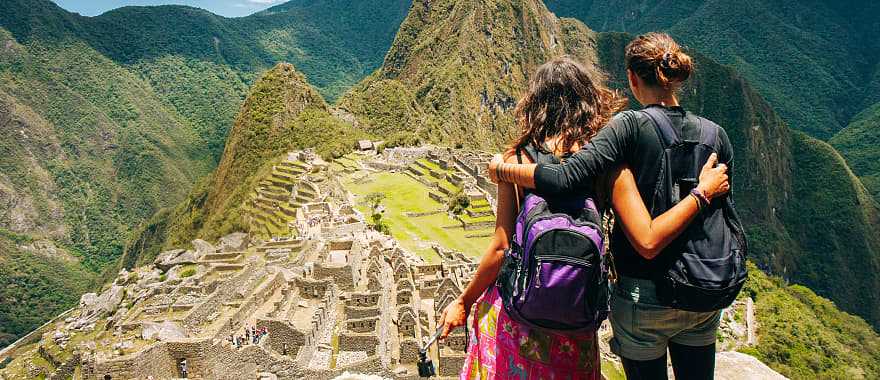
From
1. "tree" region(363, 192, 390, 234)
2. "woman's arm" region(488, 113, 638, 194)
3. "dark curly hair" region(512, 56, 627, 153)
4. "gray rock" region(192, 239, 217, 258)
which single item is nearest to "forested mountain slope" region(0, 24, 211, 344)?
"gray rock" region(192, 239, 217, 258)

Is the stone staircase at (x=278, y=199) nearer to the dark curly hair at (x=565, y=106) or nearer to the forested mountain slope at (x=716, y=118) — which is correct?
the dark curly hair at (x=565, y=106)

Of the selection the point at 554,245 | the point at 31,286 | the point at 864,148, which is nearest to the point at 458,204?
the point at 554,245

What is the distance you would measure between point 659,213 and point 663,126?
0.53m

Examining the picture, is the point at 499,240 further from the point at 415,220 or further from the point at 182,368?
the point at 415,220

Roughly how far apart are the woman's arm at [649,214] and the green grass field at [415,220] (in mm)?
24350

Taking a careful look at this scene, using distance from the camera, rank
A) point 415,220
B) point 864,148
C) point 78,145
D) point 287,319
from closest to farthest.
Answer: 1. point 287,319
2. point 415,220
3. point 78,145
4. point 864,148

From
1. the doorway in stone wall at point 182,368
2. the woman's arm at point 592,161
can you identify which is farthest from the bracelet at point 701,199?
the doorway in stone wall at point 182,368

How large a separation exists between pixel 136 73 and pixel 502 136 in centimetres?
13823

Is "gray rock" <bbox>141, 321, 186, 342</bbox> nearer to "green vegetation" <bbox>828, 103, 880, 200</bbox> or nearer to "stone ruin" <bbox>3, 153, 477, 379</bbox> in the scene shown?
"stone ruin" <bbox>3, 153, 477, 379</bbox>

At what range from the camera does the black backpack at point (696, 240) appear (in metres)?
3.13

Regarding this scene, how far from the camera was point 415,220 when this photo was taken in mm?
39938

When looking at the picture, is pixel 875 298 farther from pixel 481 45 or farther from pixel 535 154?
pixel 535 154

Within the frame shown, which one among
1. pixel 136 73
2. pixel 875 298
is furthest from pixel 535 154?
pixel 136 73

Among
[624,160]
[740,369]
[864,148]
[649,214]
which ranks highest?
[624,160]
